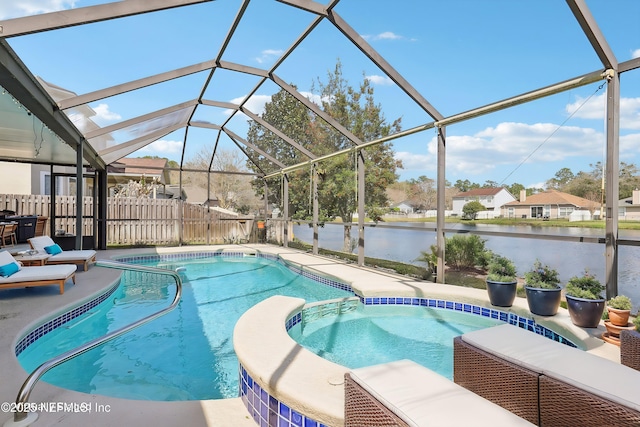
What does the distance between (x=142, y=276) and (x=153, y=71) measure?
15.8ft

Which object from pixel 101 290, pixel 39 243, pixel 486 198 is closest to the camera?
pixel 101 290

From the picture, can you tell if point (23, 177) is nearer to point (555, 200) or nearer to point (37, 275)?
point (37, 275)

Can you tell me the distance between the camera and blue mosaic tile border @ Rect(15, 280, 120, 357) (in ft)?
12.1

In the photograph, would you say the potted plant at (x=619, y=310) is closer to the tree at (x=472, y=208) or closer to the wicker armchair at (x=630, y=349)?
the wicker armchair at (x=630, y=349)

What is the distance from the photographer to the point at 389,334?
471cm

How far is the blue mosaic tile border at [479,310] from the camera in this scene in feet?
13.1

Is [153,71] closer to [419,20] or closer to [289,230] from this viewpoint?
[419,20]

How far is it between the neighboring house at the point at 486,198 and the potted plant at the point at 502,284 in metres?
1.16

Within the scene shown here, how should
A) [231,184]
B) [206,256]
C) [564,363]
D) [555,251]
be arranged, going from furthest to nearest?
[231,184]
[206,256]
[555,251]
[564,363]

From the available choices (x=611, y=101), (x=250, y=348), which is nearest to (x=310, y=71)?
(x=611, y=101)

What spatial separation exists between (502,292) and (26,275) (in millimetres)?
6569

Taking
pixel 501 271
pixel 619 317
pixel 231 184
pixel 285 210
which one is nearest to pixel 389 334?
pixel 501 271

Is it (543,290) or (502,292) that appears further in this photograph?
(502,292)

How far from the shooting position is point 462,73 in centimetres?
810
